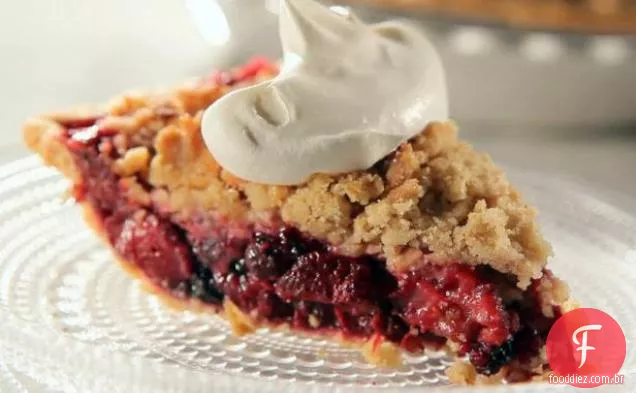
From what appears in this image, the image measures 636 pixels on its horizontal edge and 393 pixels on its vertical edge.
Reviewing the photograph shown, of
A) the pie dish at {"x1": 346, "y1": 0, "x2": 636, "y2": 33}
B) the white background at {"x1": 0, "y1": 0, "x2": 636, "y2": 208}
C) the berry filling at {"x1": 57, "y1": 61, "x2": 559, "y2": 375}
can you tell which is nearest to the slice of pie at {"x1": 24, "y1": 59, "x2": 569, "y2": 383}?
the berry filling at {"x1": 57, "y1": 61, "x2": 559, "y2": 375}

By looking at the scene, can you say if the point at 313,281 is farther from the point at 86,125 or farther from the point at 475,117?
the point at 475,117

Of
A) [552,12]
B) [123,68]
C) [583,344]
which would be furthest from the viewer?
[123,68]

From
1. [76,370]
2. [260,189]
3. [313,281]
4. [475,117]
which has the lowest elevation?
[76,370]

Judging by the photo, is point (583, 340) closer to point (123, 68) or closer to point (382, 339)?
point (382, 339)

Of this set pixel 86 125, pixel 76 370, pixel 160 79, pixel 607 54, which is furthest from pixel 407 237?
pixel 160 79

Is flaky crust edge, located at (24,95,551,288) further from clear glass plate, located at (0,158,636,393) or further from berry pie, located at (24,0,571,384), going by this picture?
clear glass plate, located at (0,158,636,393)

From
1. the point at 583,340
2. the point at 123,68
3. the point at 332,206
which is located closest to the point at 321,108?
the point at 332,206
